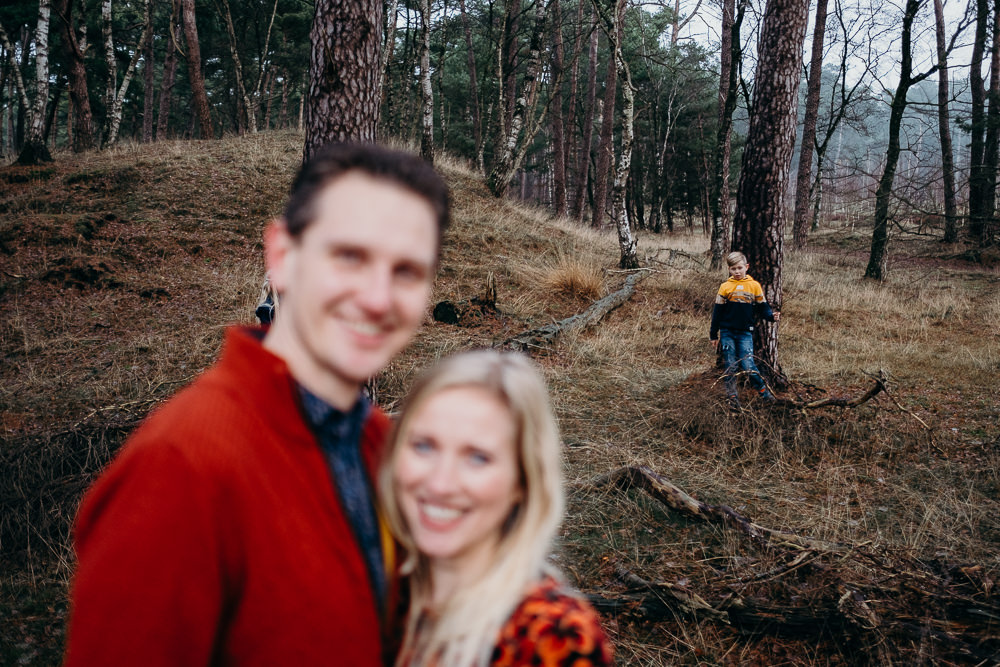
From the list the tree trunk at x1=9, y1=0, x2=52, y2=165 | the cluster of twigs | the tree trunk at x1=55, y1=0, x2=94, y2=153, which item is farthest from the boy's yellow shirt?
the tree trunk at x1=55, y1=0, x2=94, y2=153

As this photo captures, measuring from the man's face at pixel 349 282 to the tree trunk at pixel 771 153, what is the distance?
6.27m

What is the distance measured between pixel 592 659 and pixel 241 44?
26856 mm

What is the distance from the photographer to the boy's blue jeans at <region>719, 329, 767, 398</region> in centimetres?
631

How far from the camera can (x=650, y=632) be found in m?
3.00

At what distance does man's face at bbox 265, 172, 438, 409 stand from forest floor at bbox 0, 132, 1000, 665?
2.52 m

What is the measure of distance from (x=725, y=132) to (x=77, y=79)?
14.4 metres

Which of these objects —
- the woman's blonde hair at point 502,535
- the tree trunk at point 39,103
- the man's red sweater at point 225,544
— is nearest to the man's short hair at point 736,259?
the woman's blonde hair at point 502,535

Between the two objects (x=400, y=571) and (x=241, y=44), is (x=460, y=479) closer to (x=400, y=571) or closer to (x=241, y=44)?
(x=400, y=571)

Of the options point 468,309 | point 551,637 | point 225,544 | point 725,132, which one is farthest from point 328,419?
point 725,132

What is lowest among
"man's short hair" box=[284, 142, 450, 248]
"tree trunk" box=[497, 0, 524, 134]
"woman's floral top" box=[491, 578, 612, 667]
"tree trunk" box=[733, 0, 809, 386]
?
"woman's floral top" box=[491, 578, 612, 667]

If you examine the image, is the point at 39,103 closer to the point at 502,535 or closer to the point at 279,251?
the point at 279,251

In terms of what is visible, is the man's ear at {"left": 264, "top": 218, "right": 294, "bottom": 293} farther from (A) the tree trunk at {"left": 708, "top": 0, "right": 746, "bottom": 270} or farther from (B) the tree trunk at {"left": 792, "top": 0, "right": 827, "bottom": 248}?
(B) the tree trunk at {"left": 792, "top": 0, "right": 827, "bottom": 248}

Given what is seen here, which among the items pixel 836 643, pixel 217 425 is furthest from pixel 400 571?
pixel 836 643

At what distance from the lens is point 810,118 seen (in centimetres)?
1912
